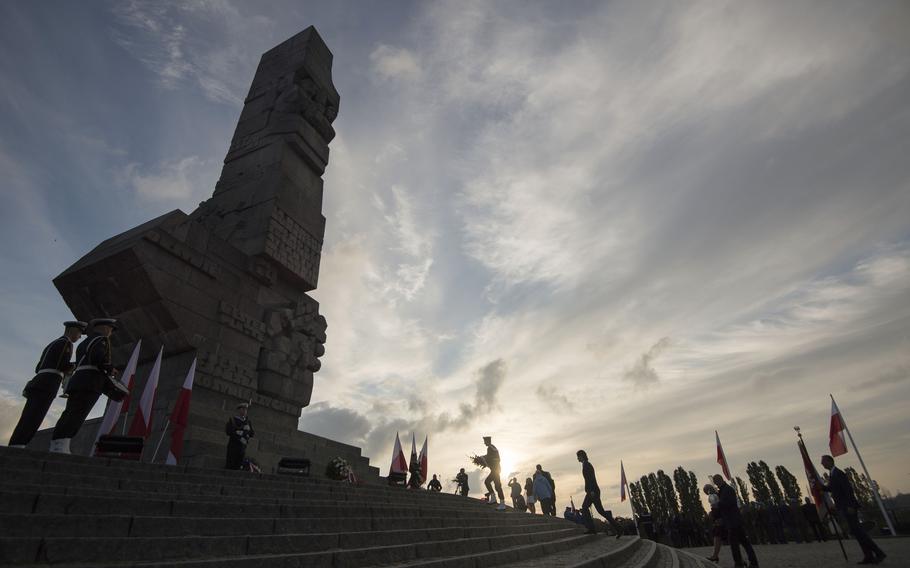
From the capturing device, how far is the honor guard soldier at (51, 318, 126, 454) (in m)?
6.07

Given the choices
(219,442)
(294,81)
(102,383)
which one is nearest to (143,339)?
(219,442)

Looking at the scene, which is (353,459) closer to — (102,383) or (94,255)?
(102,383)

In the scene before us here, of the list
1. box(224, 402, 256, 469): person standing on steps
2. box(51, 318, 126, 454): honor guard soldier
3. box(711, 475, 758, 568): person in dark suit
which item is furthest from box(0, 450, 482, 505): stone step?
box(711, 475, 758, 568): person in dark suit

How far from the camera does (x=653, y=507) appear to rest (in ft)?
149

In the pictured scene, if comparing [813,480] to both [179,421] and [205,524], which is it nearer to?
[205,524]

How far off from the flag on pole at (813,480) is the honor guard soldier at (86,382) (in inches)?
545

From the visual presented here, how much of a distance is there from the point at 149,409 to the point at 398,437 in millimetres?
8704

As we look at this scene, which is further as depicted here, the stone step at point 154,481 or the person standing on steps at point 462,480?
the person standing on steps at point 462,480

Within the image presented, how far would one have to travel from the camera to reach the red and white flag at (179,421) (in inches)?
342

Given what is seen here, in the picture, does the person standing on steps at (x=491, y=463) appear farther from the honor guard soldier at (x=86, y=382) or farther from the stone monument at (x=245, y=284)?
the honor guard soldier at (x=86, y=382)

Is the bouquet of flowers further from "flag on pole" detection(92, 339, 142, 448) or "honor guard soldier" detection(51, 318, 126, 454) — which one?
"honor guard soldier" detection(51, 318, 126, 454)

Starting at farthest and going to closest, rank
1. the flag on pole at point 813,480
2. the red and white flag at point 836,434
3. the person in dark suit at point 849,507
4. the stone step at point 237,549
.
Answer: the red and white flag at point 836,434, the flag on pole at point 813,480, the person in dark suit at point 849,507, the stone step at point 237,549

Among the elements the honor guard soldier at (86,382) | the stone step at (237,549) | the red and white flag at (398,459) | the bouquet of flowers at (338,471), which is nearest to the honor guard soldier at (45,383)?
the honor guard soldier at (86,382)

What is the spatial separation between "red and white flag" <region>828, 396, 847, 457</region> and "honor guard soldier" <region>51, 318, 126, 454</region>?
54.1 feet
